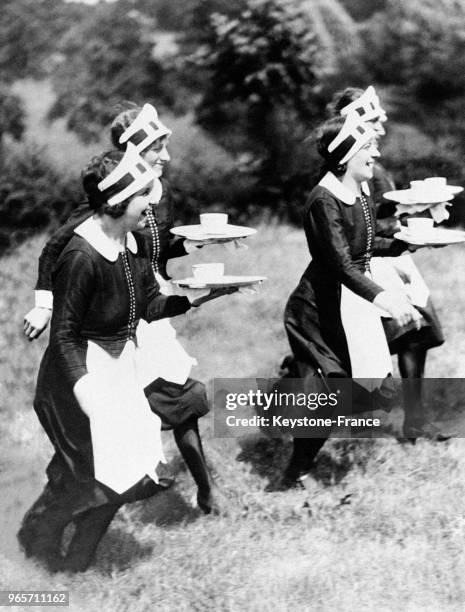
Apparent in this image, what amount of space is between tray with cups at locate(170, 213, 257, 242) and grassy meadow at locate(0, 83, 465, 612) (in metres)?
0.85

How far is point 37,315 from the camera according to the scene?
9.61 feet

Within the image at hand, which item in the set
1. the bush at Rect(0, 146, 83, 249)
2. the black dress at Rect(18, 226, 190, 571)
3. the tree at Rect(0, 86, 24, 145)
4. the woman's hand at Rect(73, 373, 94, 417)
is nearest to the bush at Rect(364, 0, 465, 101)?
the bush at Rect(0, 146, 83, 249)

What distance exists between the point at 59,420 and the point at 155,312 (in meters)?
0.46

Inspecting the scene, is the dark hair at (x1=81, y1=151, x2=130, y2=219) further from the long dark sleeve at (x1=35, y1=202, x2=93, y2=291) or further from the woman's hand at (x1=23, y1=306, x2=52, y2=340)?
the woman's hand at (x1=23, y1=306, x2=52, y2=340)

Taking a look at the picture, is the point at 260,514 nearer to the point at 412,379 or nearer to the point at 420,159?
the point at 412,379

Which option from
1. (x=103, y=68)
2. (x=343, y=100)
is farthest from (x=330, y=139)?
(x=103, y=68)

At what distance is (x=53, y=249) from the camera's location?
2891mm

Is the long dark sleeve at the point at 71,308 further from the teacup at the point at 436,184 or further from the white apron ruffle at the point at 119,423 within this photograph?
the teacup at the point at 436,184

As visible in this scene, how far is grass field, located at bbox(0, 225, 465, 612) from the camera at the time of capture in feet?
9.78

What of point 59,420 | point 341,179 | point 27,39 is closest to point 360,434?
point 341,179

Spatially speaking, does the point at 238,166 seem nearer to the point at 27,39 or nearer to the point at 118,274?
the point at 27,39

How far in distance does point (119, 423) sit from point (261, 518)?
2.42 ft

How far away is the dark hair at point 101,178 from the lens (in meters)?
2.70

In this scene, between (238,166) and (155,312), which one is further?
(238,166)
